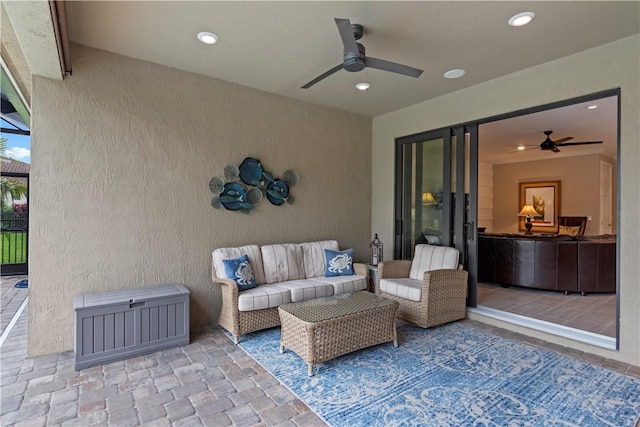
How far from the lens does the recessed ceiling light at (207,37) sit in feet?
9.93

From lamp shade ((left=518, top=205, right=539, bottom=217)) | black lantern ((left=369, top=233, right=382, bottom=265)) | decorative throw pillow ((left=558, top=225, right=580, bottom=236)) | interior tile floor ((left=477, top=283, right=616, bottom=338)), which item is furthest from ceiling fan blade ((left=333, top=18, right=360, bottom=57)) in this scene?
lamp shade ((left=518, top=205, right=539, bottom=217))

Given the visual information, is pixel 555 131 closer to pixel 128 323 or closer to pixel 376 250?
pixel 376 250

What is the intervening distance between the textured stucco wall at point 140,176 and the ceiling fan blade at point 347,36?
2.09 metres

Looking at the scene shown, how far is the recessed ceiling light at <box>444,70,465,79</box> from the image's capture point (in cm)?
379

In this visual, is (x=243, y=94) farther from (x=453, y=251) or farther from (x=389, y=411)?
(x=389, y=411)

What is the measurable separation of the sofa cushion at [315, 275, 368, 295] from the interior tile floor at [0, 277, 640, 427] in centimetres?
134

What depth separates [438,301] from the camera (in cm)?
387

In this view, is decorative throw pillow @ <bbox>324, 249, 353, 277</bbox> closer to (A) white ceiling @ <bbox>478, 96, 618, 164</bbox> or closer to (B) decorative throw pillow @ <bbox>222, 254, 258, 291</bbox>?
(B) decorative throw pillow @ <bbox>222, 254, 258, 291</bbox>

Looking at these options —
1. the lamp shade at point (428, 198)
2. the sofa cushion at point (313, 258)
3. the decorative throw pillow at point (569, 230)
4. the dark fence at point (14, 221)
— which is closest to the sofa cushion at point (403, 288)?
the sofa cushion at point (313, 258)

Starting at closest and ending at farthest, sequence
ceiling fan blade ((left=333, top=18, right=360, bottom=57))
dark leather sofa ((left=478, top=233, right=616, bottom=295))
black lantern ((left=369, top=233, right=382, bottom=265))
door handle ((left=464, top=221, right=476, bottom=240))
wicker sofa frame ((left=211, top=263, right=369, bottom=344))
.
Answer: ceiling fan blade ((left=333, top=18, right=360, bottom=57)), wicker sofa frame ((left=211, top=263, right=369, bottom=344)), door handle ((left=464, top=221, right=476, bottom=240)), dark leather sofa ((left=478, top=233, right=616, bottom=295)), black lantern ((left=369, top=233, right=382, bottom=265))

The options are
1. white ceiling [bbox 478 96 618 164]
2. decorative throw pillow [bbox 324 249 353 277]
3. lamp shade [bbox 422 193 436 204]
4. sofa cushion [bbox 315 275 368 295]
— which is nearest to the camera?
sofa cushion [bbox 315 275 368 295]

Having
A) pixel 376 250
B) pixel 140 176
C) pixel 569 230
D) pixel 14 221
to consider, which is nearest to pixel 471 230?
pixel 376 250

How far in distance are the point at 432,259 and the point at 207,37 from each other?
356 centimetres

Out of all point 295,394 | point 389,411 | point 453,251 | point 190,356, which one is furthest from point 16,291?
point 453,251
